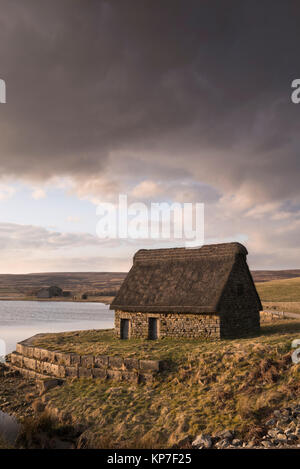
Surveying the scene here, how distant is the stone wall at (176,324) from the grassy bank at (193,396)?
2.44m

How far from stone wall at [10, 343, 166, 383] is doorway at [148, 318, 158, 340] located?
6.04 meters

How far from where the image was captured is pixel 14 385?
21391 mm

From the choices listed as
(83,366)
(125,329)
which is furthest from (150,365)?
(125,329)

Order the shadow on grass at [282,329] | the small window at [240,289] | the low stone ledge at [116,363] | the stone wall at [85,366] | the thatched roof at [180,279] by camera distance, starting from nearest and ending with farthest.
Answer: the stone wall at [85,366], the low stone ledge at [116,363], the shadow on grass at [282,329], the thatched roof at [180,279], the small window at [240,289]

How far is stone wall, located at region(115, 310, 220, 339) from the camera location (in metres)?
23.4

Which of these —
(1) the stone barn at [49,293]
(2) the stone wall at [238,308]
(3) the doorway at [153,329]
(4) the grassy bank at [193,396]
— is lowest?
(1) the stone barn at [49,293]

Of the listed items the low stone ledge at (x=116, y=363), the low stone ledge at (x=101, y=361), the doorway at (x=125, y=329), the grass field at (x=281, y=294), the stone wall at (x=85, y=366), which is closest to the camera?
the stone wall at (x=85, y=366)

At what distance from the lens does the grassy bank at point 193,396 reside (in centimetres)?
1409

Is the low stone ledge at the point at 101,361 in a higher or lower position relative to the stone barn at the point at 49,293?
higher

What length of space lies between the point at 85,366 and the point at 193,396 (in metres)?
6.93

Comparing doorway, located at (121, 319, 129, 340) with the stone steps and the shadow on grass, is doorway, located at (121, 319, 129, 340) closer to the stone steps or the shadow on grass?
the stone steps

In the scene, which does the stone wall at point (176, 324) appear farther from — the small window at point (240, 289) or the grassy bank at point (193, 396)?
the small window at point (240, 289)

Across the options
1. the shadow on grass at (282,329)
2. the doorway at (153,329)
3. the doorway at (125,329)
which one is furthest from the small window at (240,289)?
the doorway at (125,329)

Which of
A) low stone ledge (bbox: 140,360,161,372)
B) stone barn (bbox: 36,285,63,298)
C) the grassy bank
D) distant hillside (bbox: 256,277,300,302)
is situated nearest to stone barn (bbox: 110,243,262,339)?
the grassy bank
